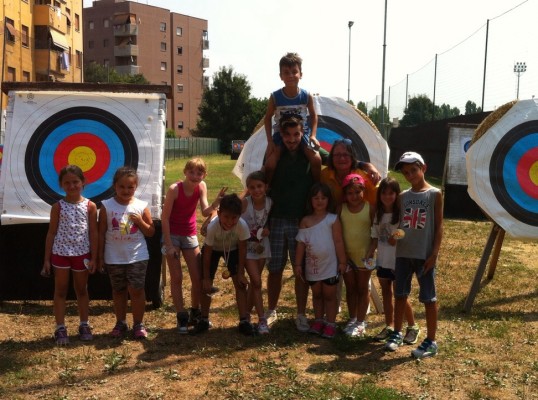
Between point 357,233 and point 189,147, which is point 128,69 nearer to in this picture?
point 189,147

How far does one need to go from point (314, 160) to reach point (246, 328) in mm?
1428

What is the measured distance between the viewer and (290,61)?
4.93 meters

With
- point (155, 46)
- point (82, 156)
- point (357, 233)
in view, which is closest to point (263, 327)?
point (357, 233)

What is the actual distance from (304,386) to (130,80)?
202 ft

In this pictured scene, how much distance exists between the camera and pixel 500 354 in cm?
452

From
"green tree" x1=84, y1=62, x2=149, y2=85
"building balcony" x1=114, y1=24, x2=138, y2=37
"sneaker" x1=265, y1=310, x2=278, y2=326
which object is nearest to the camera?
"sneaker" x1=265, y1=310, x2=278, y2=326

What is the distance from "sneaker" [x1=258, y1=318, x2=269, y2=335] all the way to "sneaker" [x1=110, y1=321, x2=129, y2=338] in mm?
1048

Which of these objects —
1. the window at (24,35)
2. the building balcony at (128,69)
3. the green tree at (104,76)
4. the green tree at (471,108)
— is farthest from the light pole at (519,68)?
the building balcony at (128,69)

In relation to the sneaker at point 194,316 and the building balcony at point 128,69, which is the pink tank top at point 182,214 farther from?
the building balcony at point 128,69

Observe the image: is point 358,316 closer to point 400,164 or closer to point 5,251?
point 400,164

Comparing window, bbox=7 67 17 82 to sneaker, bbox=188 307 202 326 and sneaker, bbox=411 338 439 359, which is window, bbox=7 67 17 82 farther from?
sneaker, bbox=411 338 439 359

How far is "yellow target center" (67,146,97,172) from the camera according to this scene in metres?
5.67

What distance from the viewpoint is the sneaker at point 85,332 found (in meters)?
4.70

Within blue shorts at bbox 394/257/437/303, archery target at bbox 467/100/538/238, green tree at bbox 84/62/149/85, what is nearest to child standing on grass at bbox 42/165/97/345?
blue shorts at bbox 394/257/437/303
